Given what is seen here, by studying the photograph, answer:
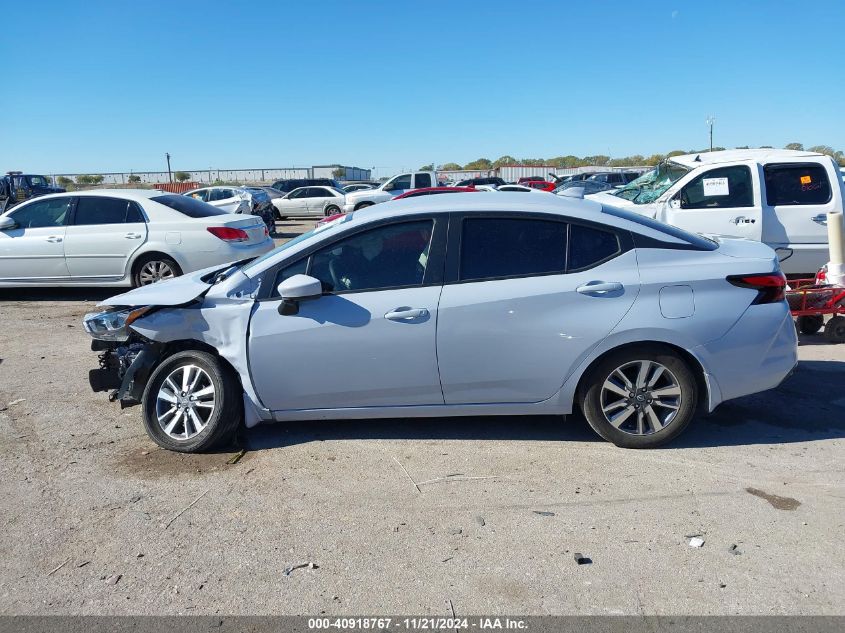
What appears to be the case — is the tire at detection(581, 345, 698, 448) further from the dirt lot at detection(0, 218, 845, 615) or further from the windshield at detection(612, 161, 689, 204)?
the windshield at detection(612, 161, 689, 204)

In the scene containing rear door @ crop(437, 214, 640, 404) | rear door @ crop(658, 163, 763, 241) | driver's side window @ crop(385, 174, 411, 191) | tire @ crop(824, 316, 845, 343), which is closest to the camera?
rear door @ crop(437, 214, 640, 404)

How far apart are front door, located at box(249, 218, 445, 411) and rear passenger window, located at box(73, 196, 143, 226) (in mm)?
6246

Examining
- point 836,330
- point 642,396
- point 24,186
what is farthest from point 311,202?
point 642,396

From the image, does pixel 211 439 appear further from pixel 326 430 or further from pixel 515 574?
pixel 515 574

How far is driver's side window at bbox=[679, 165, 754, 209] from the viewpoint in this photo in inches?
328

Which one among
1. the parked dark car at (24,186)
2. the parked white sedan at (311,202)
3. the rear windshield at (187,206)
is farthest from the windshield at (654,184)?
the parked dark car at (24,186)

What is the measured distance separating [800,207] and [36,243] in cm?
1022

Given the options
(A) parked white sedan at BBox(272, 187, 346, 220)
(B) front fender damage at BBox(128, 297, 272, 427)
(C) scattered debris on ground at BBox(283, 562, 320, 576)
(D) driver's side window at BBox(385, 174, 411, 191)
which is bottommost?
(C) scattered debris on ground at BBox(283, 562, 320, 576)

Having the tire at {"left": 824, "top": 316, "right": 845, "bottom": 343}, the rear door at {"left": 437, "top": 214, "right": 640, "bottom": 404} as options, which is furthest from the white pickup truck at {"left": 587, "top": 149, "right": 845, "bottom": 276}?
the rear door at {"left": 437, "top": 214, "right": 640, "bottom": 404}

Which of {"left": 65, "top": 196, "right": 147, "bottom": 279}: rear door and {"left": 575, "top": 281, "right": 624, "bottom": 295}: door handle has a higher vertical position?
{"left": 65, "top": 196, "right": 147, "bottom": 279}: rear door

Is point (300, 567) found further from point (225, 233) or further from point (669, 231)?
point (225, 233)

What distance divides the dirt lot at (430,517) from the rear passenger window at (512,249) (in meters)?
1.15

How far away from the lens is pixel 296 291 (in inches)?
164

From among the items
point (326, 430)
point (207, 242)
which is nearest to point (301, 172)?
point (207, 242)
